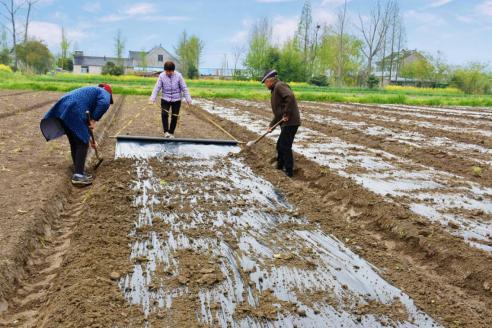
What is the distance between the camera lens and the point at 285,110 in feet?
23.9

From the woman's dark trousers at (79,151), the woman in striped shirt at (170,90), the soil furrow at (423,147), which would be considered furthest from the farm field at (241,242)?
the woman in striped shirt at (170,90)

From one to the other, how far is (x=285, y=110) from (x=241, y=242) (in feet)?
11.1

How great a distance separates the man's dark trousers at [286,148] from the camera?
7.40 m

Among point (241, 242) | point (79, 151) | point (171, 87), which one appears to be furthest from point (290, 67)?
point (241, 242)

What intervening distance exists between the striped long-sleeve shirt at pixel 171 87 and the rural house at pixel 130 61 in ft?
228

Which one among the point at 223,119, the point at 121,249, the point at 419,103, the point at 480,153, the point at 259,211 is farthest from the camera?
the point at 419,103

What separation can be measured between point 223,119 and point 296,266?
1145cm

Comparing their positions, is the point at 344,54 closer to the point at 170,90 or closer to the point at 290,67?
the point at 290,67

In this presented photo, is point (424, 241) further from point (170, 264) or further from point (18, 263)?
point (18, 263)

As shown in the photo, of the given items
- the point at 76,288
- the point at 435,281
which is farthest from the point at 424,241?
the point at 76,288

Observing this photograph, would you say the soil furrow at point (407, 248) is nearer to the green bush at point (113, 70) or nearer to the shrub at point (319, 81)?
the green bush at point (113, 70)

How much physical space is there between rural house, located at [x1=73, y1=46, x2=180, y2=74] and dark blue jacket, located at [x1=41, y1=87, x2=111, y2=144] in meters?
72.4

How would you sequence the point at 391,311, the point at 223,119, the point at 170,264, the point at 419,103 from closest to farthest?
the point at 391,311 → the point at 170,264 → the point at 223,119 → the point at 419,103

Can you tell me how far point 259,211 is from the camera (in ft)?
17.6
